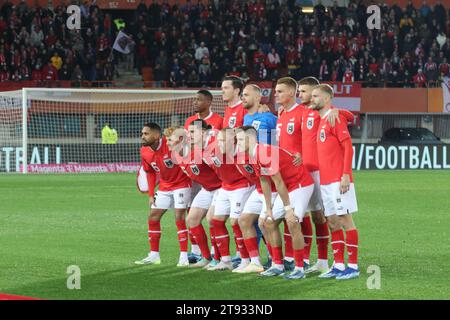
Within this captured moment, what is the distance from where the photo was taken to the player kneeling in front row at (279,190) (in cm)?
1048

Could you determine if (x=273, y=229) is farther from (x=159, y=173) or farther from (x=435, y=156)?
(x=435, y=156)

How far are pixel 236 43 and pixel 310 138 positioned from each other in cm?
2876

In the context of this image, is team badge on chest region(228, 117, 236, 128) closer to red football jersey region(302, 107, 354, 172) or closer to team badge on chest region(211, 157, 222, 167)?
team badge on chest region(211, 157, 222, 167)

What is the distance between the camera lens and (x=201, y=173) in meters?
11.8

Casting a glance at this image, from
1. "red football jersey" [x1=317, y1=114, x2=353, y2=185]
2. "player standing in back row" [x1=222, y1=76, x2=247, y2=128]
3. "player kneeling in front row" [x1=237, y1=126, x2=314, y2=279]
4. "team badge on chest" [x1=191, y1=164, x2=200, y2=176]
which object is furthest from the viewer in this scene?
"player standing in back row" [x1=222, y1=76, x2=247, y2=128]

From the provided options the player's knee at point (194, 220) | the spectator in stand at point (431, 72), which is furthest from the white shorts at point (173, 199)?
the spectator in stand at point (431, 72)

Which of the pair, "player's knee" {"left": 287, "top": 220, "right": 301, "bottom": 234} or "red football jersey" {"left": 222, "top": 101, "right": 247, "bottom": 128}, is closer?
"player's knee" {"left": 287, "top": 220, "right": 301, "bottom": 234}

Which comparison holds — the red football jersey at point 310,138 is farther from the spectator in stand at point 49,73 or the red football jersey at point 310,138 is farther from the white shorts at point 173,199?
the spectator in stand at point 49,73

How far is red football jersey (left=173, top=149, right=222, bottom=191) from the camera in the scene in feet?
38.5

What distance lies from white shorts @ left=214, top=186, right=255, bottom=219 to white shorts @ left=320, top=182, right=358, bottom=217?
105 centimetres

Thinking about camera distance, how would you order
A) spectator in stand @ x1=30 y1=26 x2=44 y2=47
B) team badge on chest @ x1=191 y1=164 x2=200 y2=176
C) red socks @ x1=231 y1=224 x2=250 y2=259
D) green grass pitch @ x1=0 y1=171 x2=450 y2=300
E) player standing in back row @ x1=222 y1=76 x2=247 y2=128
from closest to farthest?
green grass pitch @ x1=0 y1=171 x2=450 y2=300, red socks @ x1=231 y1=224 x2=250 y2=259, team badge on chest @ x1=191 y1=164 x2=200 y2=176, player standing in back row @ x1=222 y1=76 x2=247 y2=128, spectator in stand @ x1=30 y1=26 x2=44 y2=47

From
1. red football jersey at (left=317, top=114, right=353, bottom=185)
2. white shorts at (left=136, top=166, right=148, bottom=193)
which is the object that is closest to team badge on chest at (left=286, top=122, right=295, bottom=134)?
red football jersey at (left=317, top=114, right=353, bottom=185)

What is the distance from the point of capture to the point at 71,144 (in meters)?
32.2
